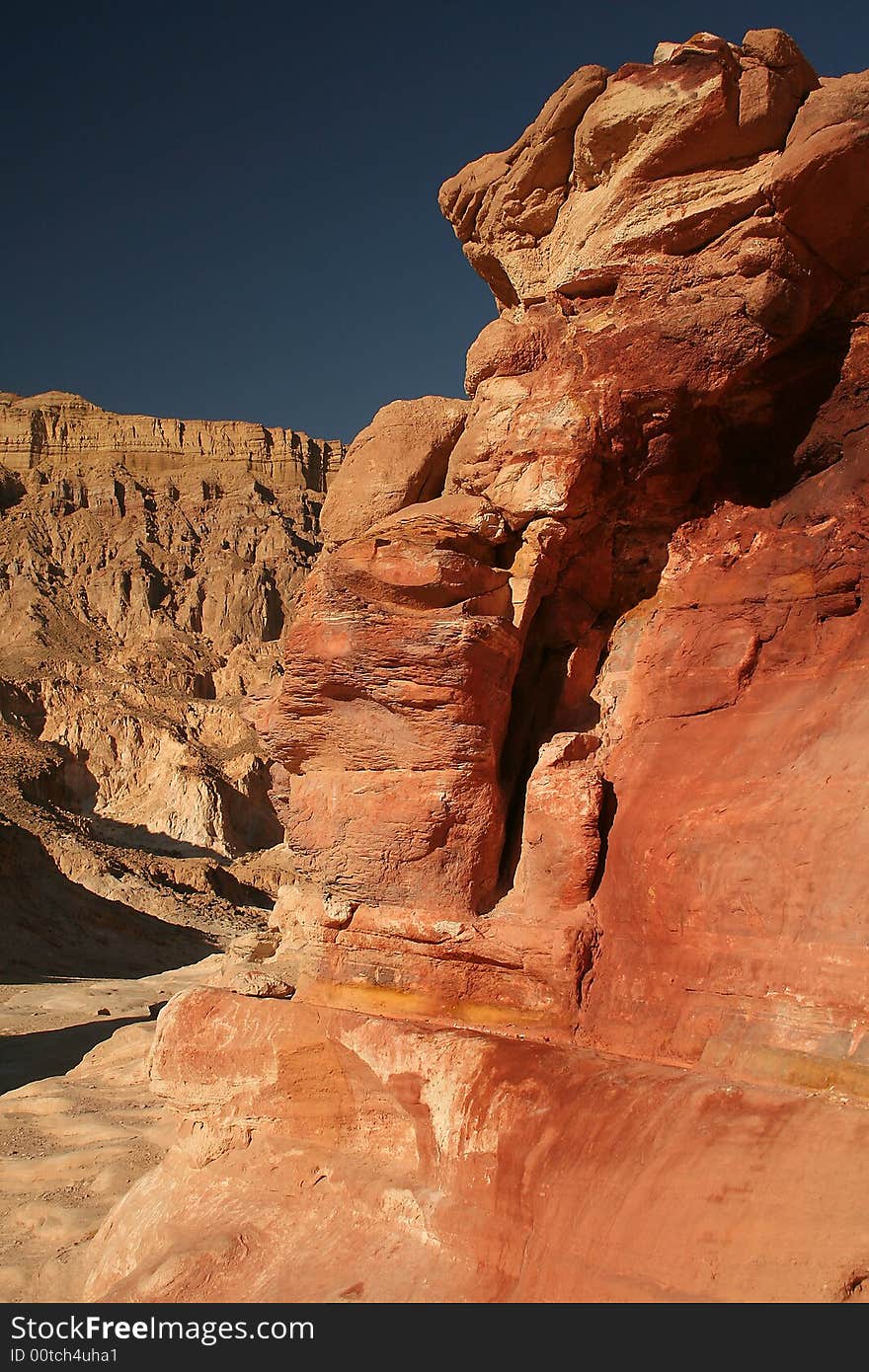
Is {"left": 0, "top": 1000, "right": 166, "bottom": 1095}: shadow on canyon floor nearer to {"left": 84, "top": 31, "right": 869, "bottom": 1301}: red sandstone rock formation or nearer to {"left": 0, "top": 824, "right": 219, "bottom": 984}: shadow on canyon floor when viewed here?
{"left": 84, "top": 31, "right": 869, "bottom": 1301}: red sandstone rock formation

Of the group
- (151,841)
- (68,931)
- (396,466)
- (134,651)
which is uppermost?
(134,651)

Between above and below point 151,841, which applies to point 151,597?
above

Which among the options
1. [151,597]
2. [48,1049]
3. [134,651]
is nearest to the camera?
[48,1049]

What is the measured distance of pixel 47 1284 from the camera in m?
4.72

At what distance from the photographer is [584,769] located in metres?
4.70

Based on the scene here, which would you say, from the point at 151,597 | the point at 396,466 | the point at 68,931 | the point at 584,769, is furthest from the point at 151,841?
the point at 584,769

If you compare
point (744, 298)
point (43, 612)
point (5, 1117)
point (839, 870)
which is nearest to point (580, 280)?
point (744, 298)

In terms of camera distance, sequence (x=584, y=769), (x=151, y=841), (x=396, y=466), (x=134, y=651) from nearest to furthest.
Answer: (x=584, y=769), (x=396, y=466), (x=151, y=841), (x=134, y=651)

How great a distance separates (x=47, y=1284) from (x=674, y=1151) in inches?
127

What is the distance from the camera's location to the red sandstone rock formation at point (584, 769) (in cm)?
363

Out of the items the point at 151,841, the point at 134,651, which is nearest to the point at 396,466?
the point at 151,841

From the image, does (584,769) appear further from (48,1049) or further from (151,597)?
(151,597)

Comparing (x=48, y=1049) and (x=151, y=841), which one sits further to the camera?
(x=151, y=841)
